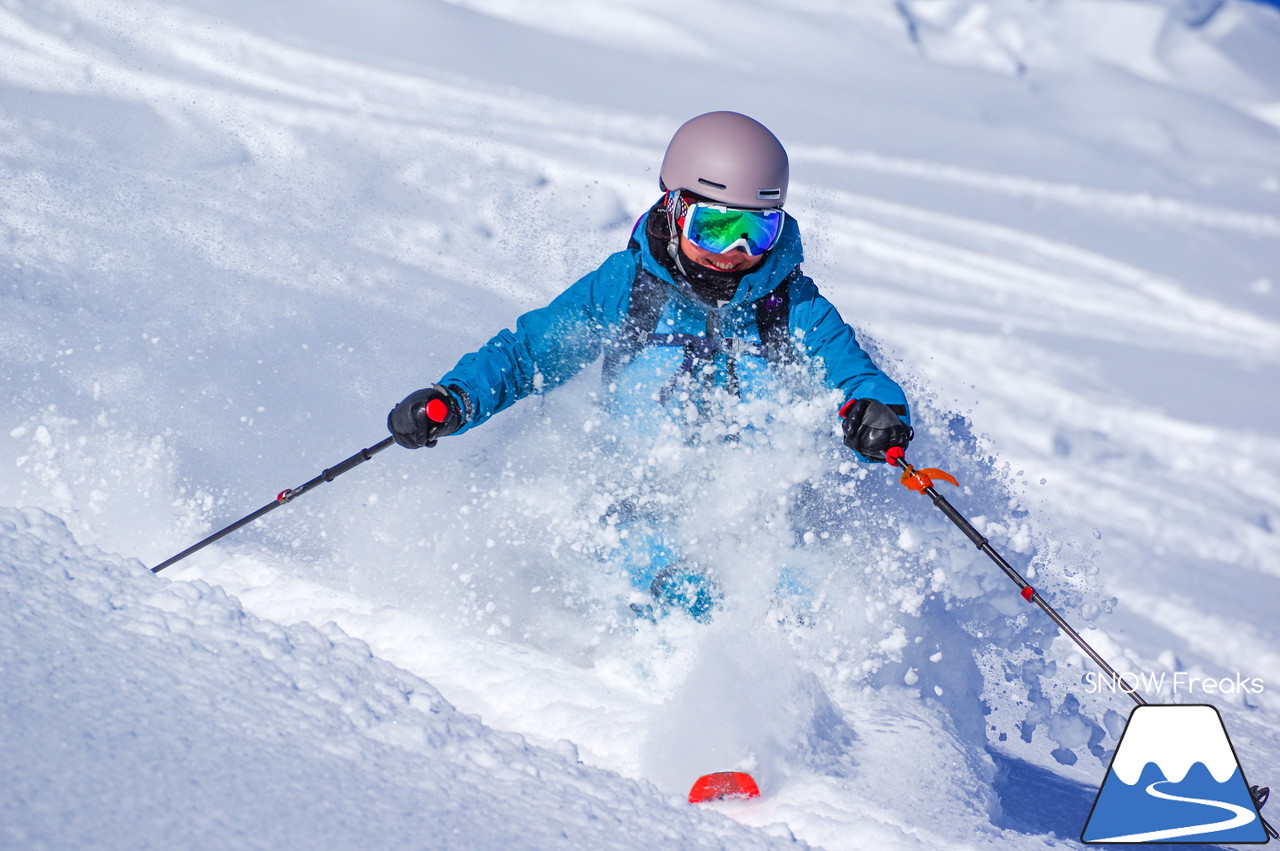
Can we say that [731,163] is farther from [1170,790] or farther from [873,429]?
[1170,790]

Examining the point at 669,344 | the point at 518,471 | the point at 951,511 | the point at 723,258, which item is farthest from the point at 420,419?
the point at 951,511

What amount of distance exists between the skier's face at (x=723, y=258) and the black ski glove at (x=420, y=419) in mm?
819

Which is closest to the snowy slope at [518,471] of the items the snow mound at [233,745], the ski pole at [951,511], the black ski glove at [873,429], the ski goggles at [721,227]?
the snow mound at [233,745]

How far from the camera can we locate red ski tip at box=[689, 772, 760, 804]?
202 cm

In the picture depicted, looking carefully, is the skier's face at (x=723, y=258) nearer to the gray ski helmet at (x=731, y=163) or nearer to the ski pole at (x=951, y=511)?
the gray ski helmet at (x=731, y=163)

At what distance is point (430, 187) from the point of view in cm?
638

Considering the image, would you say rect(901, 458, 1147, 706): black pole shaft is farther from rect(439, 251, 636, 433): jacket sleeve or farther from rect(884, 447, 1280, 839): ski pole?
rect(439, 251, 636, 433): jacket sleeve

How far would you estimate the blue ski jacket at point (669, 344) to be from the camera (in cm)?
Answer: 272

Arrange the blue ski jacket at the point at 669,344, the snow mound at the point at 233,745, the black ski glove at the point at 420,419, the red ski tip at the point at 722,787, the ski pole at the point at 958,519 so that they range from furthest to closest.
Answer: the blue ski jacket at the point at 669,344 < the black ski glove at the point at 420,419 < the ski pole at the point at 958,519 < the red ski tip at the point at 722,787 < the snow mound at the point at 233,745

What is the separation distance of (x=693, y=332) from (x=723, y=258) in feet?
0.86

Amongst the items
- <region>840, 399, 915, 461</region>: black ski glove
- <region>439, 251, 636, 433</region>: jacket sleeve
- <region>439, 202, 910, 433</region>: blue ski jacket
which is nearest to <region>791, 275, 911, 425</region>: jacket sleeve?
<region>439, 202, 910, 433</region>: blue ski jacket

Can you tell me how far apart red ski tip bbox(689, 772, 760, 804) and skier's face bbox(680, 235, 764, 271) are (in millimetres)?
1376

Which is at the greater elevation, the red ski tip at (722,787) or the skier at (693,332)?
the skier at (693,332)

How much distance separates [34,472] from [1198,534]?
16.1 feet
